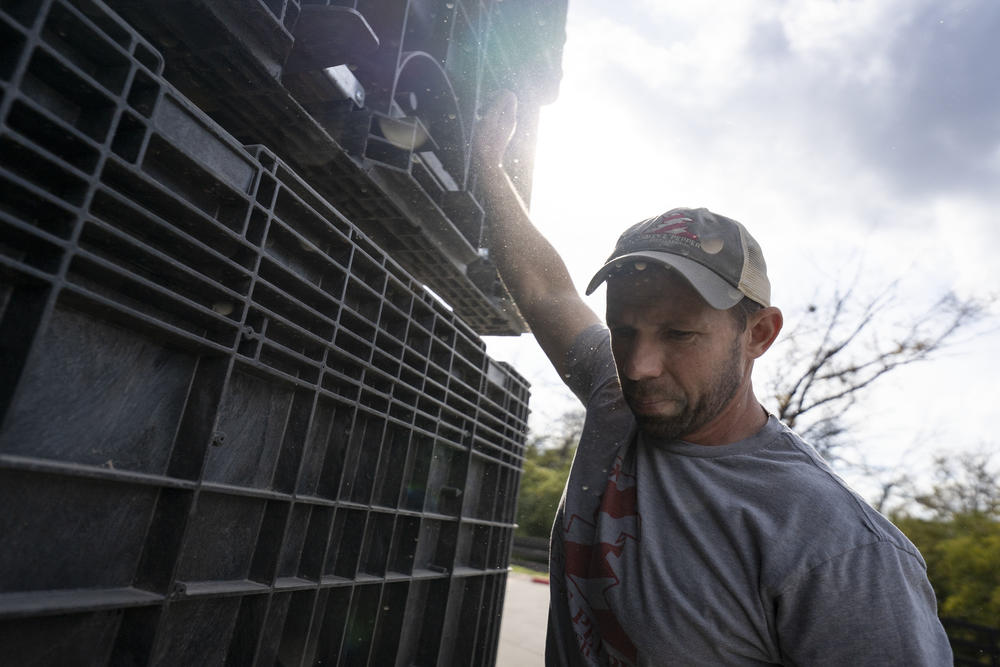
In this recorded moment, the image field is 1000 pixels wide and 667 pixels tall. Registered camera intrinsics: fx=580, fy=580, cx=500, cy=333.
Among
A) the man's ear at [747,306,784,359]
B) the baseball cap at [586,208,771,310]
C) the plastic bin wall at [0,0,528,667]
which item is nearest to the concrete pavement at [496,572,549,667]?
the plastic bin wall at [0,0,528,667]

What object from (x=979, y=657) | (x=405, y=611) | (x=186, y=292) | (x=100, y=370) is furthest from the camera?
(x=979, y=657)

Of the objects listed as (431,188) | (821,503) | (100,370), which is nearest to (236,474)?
(100,370)

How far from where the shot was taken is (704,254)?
5.68 ft

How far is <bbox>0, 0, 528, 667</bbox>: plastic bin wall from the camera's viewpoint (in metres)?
1.21

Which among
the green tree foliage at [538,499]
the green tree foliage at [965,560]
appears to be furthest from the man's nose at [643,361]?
the green tree foliage at [538,499]

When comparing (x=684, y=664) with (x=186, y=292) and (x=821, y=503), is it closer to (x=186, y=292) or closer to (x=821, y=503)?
(x=821, y=503)

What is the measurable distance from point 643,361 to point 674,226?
45 centimetres

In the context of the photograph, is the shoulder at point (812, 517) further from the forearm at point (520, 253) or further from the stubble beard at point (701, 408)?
the forearm at point (520, 253)

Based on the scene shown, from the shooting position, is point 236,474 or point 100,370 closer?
point 100,370

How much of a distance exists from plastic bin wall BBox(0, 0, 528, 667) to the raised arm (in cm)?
49

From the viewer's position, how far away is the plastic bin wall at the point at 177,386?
1211 mm

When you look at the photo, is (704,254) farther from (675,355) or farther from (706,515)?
(706,515)

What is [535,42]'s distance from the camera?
4742 millimetres

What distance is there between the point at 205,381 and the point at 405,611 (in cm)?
154
